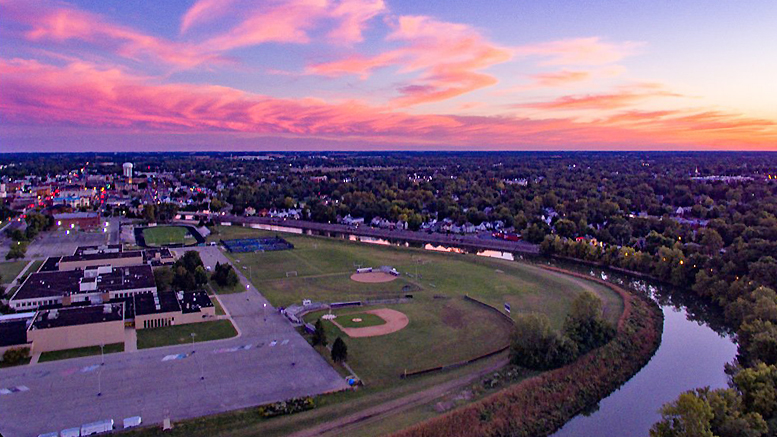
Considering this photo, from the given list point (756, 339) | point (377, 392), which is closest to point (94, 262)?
point (377, 392)

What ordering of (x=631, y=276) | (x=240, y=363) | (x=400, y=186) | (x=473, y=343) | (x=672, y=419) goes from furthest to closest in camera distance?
(x=400, y=186), (x=631, y=276), (x=473, y=343), (x=240, y=363), (x=672, y=419)

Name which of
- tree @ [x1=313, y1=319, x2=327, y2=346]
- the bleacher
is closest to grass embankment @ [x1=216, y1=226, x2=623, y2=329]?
the bleacher

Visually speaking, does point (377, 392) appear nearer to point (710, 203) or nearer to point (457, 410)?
point (457, 410)

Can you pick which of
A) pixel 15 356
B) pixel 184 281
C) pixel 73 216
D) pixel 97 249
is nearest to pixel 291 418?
pixel 15 356

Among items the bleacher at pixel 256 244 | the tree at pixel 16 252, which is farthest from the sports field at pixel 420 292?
the tree at pixel 16 252

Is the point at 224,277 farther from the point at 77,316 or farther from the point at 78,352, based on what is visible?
the point at 78,352
